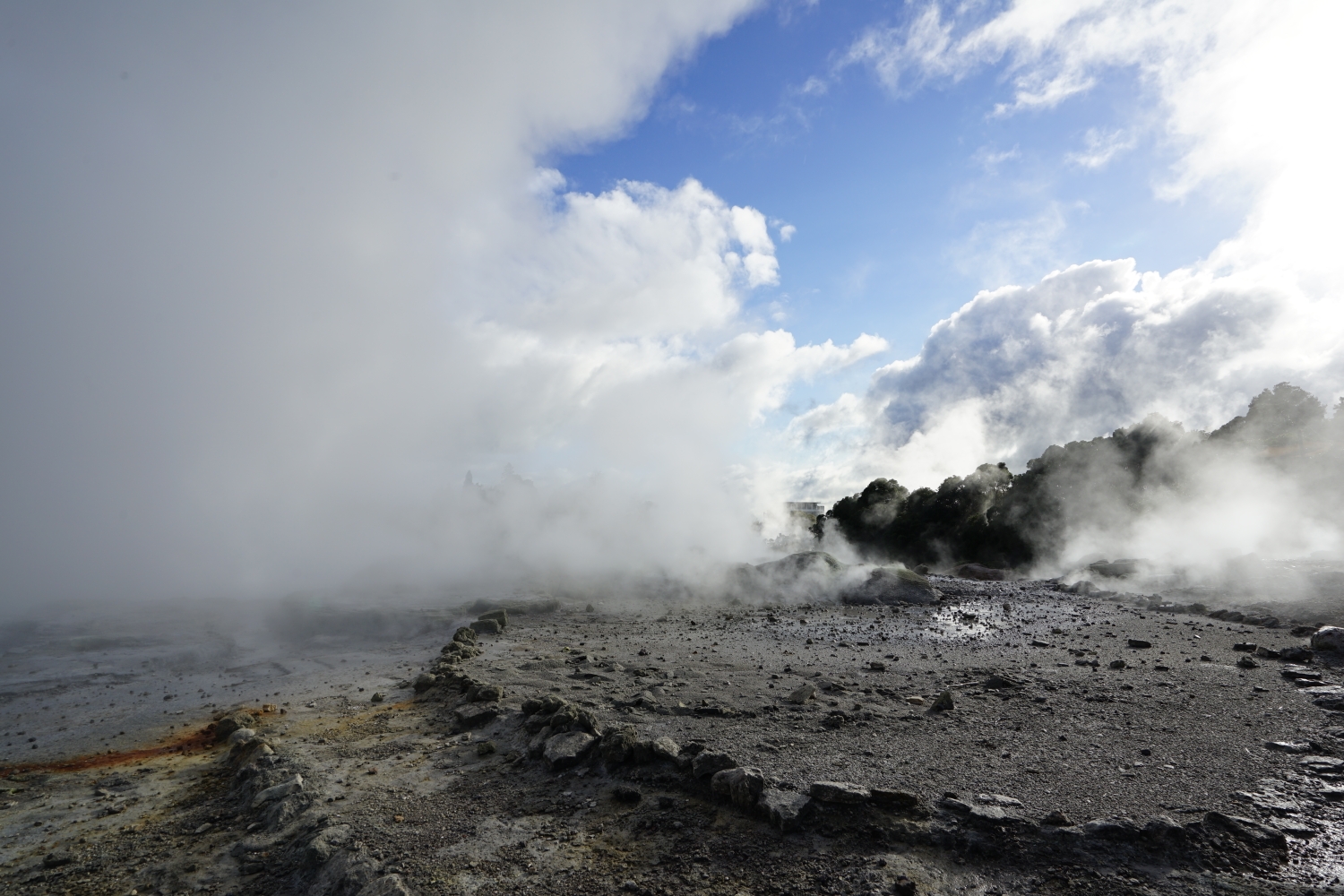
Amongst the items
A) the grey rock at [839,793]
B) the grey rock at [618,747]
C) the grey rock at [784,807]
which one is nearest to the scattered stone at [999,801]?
the grey rock at [839,793]

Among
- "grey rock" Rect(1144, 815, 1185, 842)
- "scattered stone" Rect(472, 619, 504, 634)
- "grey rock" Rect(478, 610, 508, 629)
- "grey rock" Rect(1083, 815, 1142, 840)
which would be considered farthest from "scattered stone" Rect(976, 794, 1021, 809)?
"grey rock" Rect(478, 610, 508, 629)

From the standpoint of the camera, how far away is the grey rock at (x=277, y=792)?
7.04m

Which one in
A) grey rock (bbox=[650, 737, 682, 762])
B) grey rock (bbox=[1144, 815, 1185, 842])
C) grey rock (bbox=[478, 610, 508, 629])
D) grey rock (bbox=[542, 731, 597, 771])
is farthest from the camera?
grey rock (bbox=[478, 610, 508, 629])

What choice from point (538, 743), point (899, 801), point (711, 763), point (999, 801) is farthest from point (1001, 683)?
point (538, 743)

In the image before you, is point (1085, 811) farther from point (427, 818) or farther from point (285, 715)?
point (285, 715)

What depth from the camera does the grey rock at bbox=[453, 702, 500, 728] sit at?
9.45 meters

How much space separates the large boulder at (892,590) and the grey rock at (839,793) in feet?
59.5

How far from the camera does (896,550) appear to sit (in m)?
42.8

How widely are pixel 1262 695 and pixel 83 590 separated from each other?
5343 centimetres

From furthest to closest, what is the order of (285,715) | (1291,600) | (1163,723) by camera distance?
(1291,600), (285,715), (1163,723)

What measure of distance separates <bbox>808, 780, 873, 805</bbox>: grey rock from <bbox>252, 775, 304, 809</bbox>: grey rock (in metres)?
5.85

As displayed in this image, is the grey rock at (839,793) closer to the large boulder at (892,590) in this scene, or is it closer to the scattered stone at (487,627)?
the scattered stone at (487,627)

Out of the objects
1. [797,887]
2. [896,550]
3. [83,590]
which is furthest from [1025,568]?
[83,590]

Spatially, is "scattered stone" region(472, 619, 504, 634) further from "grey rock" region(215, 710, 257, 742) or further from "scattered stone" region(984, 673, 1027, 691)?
"scattered stone" region(984, 673, 1027, 691)
